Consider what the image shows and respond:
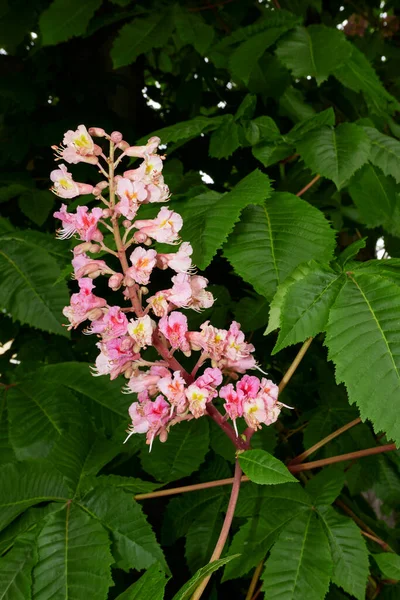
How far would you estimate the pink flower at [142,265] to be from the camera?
769 millimetres

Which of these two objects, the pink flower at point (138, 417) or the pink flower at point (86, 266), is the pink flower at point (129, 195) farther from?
the pink flower at point (138, 417)

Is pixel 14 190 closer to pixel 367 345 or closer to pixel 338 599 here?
pixel 367 345

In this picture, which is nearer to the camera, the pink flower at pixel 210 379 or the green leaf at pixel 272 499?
the pink flower at pixel 210 379

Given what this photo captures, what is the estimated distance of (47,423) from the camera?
1.14 meters

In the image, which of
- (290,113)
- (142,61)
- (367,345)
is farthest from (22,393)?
(142,61)

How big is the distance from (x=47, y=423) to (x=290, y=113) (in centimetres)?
100

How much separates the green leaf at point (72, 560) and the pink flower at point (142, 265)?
44 cm

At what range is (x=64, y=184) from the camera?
868 mm

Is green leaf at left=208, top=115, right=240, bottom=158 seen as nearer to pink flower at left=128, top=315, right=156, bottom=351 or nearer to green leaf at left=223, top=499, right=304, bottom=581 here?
pink flower at left=128, top=315, right=156, bottom=351

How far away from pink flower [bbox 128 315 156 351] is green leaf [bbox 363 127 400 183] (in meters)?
0.66

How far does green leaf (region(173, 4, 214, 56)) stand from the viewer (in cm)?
153

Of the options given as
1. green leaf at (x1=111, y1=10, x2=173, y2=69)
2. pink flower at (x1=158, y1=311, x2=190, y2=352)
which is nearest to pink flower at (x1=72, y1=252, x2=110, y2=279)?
pink flower at (x1=158, y1=311, x2=190, y2=352)

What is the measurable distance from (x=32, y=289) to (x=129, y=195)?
463mm

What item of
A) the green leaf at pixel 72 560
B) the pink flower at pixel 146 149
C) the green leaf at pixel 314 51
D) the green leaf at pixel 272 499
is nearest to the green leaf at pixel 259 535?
the green leaf at pixel 272 499
